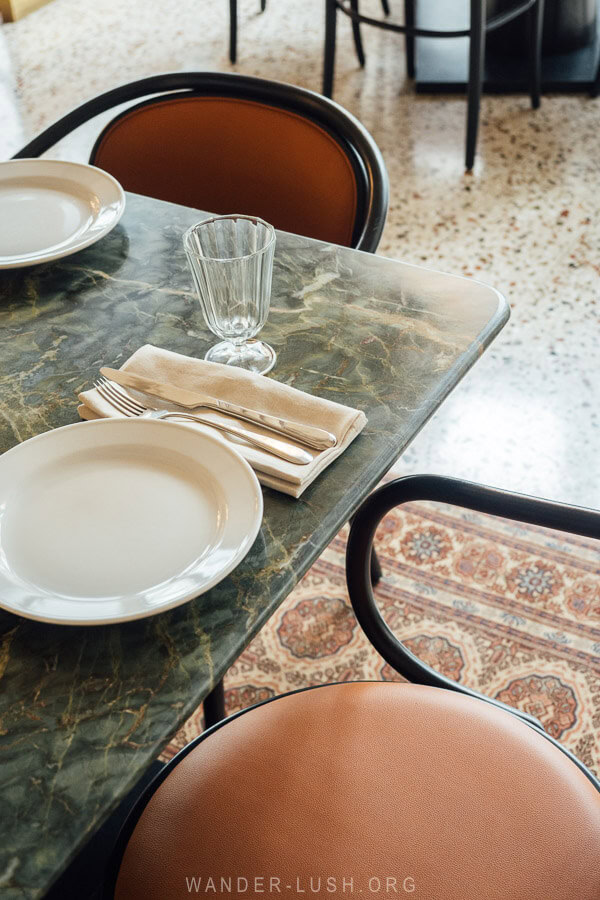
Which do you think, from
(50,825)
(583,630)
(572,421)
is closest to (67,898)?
(50,825)

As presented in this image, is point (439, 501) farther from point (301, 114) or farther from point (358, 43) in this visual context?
point (358, 43)

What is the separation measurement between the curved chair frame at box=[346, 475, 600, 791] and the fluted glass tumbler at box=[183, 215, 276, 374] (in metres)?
0.17

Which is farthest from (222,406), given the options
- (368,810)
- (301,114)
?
(301,114)

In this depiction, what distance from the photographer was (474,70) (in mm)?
2334

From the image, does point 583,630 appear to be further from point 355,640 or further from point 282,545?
point 282,545

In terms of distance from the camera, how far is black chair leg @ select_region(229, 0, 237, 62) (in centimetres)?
304

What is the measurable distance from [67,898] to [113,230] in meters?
0.75

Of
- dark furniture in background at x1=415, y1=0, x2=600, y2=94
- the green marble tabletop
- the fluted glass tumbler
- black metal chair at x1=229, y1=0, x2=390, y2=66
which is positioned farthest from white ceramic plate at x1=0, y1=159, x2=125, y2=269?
black metal chair at x1=229, y1=0, x2=390, y2=66

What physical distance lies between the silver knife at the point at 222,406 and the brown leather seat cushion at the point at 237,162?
0.57 m

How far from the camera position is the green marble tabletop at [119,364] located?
1.76 feet

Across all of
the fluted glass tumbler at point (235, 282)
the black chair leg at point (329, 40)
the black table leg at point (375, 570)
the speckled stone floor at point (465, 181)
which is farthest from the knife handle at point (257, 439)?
the black chair leg at point (329, 40)

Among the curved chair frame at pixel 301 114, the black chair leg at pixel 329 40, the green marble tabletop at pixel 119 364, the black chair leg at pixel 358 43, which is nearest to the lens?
the green marble tabletop at pixel 119 364

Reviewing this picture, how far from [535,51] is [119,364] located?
7.36 ft

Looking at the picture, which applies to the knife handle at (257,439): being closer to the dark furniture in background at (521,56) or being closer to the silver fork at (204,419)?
the silver fork at (204,419)
